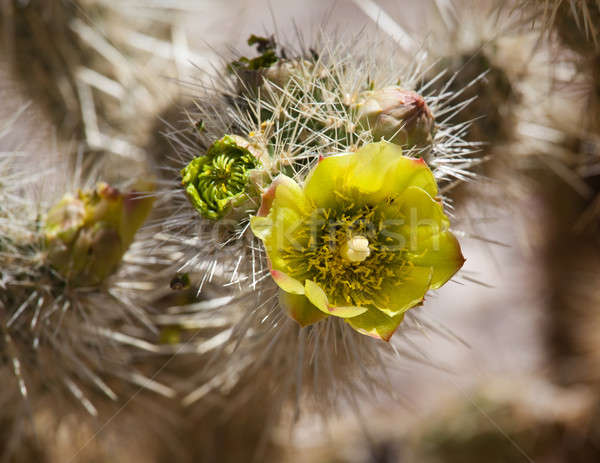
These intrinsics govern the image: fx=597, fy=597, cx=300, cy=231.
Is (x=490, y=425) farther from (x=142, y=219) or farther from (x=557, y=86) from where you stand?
(x=142, y=219)

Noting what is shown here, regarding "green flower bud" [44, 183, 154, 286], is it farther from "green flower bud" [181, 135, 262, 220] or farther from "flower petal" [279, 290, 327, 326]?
"flower petal" [279, 290, 327, 326]

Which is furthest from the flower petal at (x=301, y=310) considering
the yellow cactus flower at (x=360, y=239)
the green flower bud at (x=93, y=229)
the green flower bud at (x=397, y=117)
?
the green flower bud at (x=93, y=229)

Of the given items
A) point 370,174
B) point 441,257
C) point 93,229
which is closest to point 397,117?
point 370,174

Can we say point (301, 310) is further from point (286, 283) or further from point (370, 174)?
point (370, 174)

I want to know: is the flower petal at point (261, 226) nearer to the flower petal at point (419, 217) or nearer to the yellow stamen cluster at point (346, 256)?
the yellow stamen cluster at point (346, 256)

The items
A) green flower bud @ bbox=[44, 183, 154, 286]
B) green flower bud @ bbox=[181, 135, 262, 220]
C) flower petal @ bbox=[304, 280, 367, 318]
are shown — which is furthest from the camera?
green flower bud @ bbox=[44, 183, 154, 286]

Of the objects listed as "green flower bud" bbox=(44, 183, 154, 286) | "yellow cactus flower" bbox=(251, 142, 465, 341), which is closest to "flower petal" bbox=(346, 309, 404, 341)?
"yellow cactus flower" bbox=(251, 142, 465, 341)
